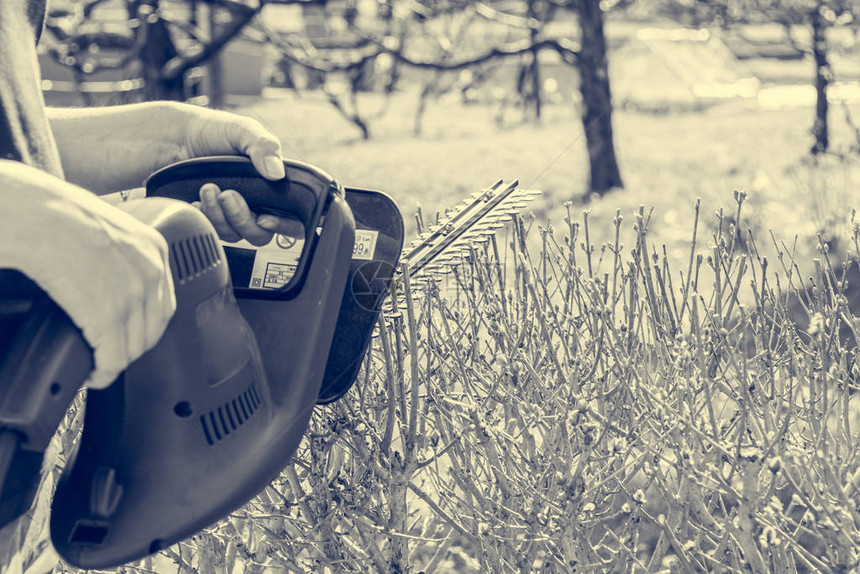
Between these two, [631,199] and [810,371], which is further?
[631,199]

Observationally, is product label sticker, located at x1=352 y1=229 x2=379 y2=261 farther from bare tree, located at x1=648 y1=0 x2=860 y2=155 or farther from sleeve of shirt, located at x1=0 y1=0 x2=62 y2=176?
bare tree, located at x1=648 y1=0 x2=860 y2=155

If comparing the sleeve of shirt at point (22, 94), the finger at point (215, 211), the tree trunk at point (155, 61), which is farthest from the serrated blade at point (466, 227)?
the tree trunk at point (155, 61)

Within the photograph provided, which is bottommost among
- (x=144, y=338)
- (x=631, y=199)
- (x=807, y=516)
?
(x=631, y=199)

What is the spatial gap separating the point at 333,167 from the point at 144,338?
41.0 ft

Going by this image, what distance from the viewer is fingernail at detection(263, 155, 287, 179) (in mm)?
1686

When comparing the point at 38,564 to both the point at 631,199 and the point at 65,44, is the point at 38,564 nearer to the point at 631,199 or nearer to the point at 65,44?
the point at 631,199

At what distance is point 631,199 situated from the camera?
10.1 m

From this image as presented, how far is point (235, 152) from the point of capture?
71.5 inches

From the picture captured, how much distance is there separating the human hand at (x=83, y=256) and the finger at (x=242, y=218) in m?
0.56

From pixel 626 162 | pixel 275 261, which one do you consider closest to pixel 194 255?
pixel 275 261

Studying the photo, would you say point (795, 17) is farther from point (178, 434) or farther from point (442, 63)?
point (178, 434)

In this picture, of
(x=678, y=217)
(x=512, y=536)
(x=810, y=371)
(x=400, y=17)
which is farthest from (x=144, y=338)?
(x=400, y=17)

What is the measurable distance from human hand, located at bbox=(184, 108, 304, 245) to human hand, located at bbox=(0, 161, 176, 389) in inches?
20.7

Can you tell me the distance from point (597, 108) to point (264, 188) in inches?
369
